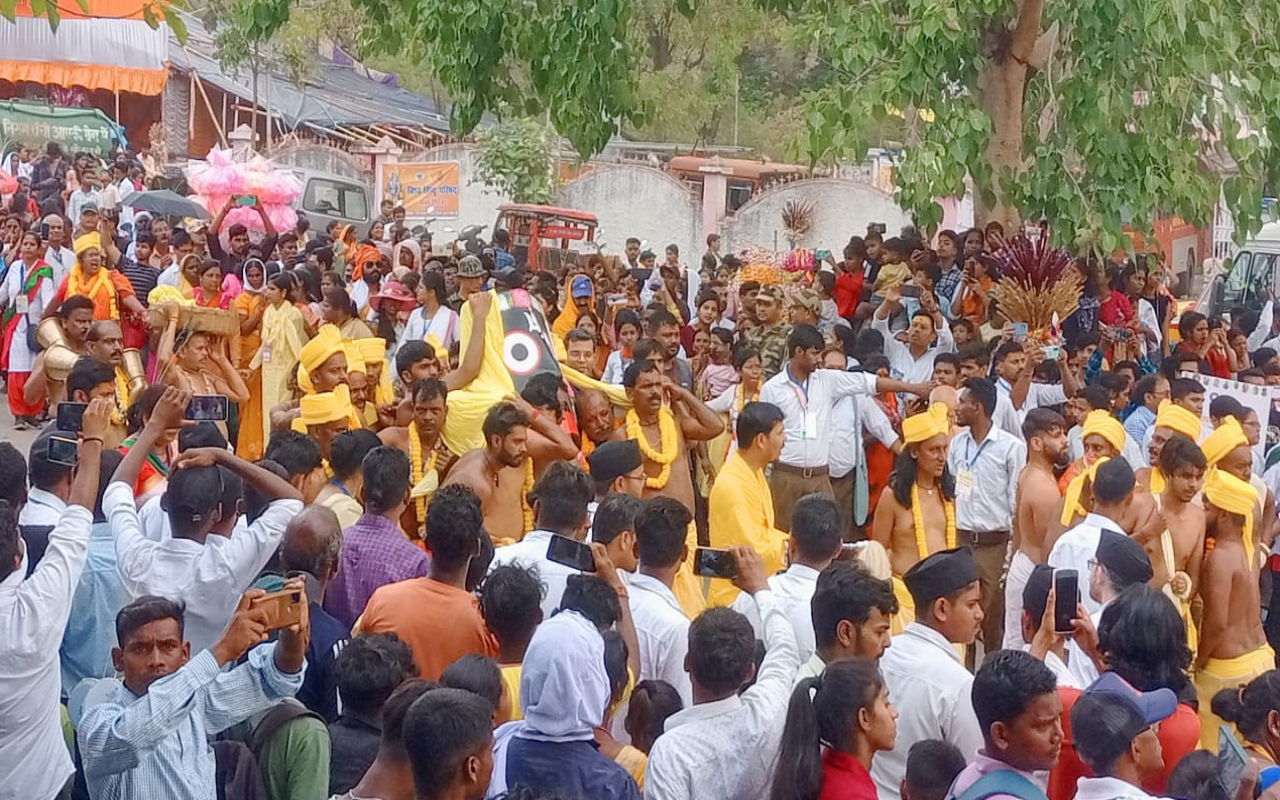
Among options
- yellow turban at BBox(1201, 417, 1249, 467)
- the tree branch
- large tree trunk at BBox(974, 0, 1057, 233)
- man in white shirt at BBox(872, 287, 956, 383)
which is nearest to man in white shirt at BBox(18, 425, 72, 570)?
yellow turban at BBox(1201, 417, 1249, 467)

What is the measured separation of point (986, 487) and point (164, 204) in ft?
41.9

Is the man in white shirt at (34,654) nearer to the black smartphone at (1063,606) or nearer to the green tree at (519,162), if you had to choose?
the black smartphone at (1063,606)

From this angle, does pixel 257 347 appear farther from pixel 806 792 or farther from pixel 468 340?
pixel 806 792

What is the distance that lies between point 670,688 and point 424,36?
7.82 m

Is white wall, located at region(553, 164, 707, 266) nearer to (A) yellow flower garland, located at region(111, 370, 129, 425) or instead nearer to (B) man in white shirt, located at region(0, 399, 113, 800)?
(A) yellow flower garland, located at region(111, 370, 129, 425)

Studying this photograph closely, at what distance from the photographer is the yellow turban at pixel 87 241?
1147 centimetres

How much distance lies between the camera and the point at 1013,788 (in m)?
3.62

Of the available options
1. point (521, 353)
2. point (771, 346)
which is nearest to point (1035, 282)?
point (771, 346)

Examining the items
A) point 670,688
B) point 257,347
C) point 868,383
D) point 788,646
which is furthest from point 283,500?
point 257,347

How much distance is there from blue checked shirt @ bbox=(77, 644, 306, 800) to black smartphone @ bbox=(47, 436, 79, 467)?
116 cm

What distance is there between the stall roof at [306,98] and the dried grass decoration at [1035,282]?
79.8 feet

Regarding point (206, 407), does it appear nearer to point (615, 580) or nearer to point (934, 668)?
point (615, 580)

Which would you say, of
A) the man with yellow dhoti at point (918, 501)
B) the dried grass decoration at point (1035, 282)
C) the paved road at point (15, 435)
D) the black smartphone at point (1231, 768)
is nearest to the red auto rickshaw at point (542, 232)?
the paved road at point (15, 435)

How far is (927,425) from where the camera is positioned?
6.98m
